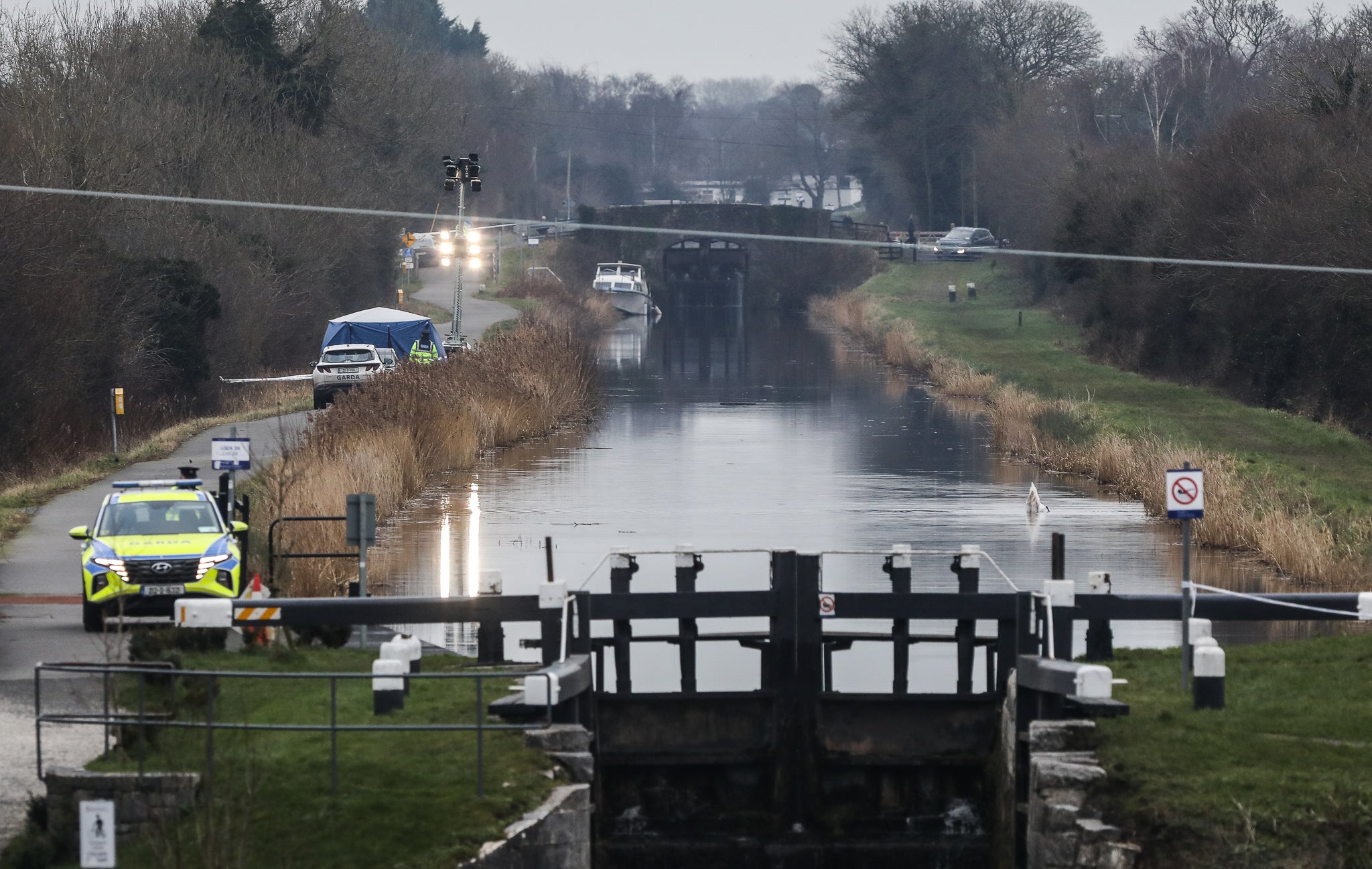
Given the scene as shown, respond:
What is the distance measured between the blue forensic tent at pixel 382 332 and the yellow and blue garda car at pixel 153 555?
35.7m

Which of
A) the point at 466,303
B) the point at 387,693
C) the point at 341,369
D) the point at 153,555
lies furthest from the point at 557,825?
the point at 466,303

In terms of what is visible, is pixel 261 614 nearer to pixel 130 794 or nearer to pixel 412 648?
pixel 412 648

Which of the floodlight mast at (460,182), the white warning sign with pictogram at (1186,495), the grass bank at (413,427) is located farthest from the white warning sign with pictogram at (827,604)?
the floodlight mast at (460,182)

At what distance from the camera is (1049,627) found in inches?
656

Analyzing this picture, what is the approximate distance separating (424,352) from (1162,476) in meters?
26.9

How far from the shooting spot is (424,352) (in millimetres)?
56750

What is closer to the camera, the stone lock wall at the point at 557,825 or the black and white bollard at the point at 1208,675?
the stone lock wall at the point at 557,825

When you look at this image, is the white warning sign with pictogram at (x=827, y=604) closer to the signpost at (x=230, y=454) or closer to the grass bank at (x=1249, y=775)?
the grass bank at (x=1249, y=775)

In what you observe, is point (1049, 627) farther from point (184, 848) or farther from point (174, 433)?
point (174, 433)

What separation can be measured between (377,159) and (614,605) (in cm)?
7193

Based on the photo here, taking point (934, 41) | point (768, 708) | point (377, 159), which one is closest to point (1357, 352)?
point (768, 708)

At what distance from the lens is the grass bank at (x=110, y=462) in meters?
31.8

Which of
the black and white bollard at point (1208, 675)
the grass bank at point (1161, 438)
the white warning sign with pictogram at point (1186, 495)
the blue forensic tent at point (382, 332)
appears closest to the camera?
the black and white bollard at point (1208, 675)

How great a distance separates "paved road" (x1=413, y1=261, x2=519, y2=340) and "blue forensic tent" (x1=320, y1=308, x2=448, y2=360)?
42.0 ft
